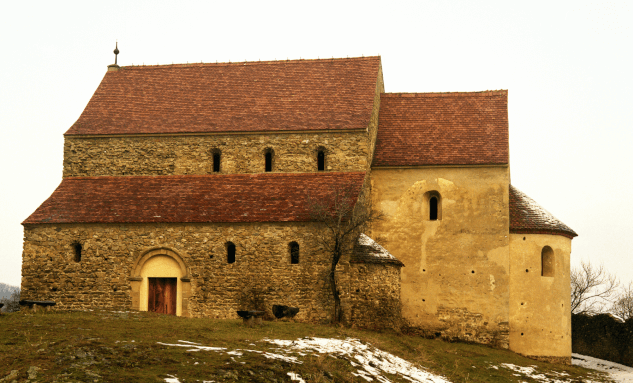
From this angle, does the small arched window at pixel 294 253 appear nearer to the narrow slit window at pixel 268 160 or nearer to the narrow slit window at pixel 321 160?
the narrow slit window at pixel 321 160

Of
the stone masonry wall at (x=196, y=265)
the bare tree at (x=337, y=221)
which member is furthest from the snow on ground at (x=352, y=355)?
the stone masonry wall at (x=196, y=265)

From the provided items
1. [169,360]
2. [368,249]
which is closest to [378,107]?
[368,249]

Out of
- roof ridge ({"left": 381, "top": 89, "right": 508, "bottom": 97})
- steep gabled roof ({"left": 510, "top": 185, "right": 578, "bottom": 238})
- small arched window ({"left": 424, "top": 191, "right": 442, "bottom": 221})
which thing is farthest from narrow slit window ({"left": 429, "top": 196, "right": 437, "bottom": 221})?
roof ridge ({"left": 381, "top": 89, "right": 508, "bottom": 97})

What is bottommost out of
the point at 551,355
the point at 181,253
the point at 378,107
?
the point at 551,355

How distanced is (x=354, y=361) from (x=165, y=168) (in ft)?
52.3

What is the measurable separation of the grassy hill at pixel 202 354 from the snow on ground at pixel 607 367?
1.86 m

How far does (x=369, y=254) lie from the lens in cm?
2755

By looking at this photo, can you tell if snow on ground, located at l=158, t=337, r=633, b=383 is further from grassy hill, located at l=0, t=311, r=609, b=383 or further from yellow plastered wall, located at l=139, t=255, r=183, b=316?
yellow plastered wall, located at l=139, t=255, r=183, b=316

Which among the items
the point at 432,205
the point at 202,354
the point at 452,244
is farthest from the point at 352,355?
the point at 432,205

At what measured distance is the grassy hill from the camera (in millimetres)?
14820

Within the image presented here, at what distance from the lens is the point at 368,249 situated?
2786 centimetres

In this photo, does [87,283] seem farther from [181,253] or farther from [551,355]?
[551,355]

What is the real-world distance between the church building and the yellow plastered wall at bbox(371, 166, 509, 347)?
6cm

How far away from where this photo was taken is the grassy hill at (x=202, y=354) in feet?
48.6
